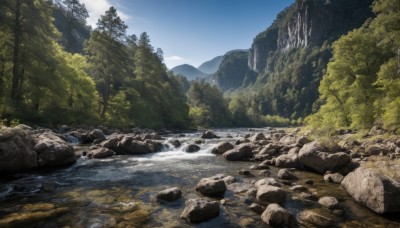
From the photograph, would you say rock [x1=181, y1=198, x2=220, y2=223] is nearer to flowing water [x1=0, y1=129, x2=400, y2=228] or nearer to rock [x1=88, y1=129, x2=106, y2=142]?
flowing water [x1=0, y1=129, x2=400, y2=228]

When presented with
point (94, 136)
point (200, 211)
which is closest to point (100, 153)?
point (94, 136)

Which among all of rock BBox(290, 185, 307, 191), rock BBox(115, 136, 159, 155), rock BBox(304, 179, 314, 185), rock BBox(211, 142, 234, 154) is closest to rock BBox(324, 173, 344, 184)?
rock BBox(304, 179, 314, 185)

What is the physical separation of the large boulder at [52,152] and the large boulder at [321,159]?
1435 centimetres

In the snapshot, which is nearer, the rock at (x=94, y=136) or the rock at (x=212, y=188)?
the rock at (x=212, y=188)

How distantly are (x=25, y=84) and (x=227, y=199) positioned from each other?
27273 millimetres

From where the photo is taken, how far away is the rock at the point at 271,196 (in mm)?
10344

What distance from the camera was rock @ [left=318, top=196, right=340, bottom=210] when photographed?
9.85 meters

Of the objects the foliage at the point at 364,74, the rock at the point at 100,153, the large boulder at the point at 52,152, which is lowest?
the rock at the point at 100,153

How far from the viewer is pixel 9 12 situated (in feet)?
88.7

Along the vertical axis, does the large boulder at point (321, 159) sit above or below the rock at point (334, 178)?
above

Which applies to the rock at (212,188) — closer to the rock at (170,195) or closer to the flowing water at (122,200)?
the flowing water at (122,200)

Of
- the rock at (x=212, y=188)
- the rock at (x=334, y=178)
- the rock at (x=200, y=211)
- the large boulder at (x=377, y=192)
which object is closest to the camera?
the rock at (x=200, y=211)

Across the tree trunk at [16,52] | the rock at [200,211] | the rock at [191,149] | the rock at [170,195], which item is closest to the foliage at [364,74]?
the rock at [191,149]

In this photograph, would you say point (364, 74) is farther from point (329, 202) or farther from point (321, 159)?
point (329, 202)
